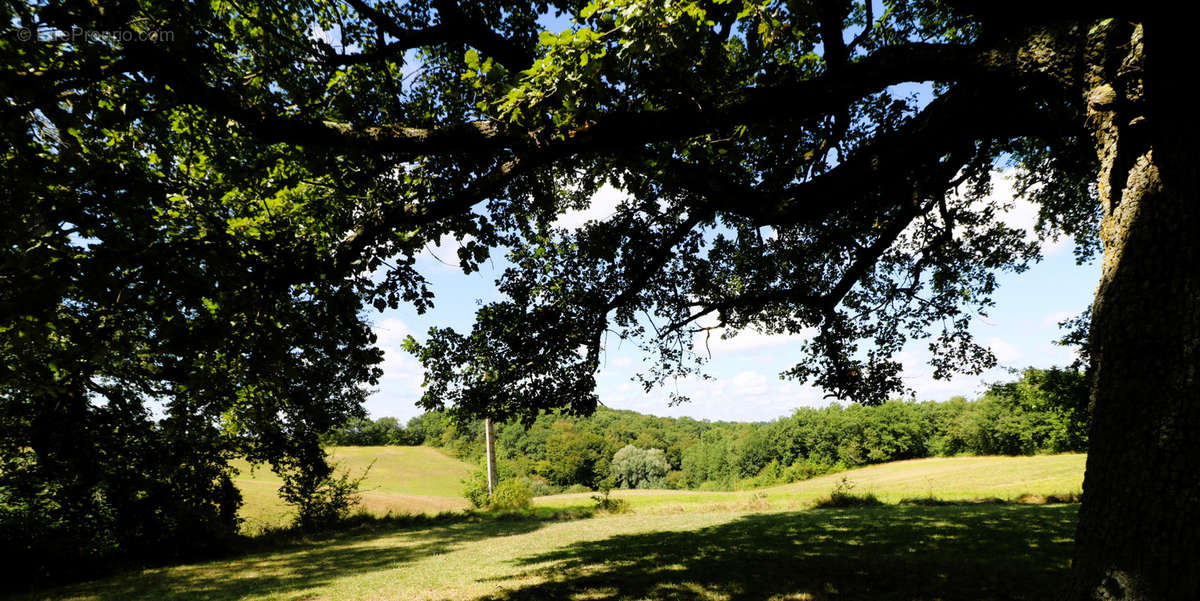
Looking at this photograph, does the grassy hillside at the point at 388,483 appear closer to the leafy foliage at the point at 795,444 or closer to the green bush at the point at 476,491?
the green bush at the point at 476,491

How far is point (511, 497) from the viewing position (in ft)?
83.5

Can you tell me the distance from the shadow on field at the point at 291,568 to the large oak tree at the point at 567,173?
5.02 m

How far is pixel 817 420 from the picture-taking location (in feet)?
216

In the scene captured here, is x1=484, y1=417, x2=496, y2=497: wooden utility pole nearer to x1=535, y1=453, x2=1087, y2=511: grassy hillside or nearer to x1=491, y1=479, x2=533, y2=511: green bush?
x1=491, y1=479, x2=533, y2=511: green bush

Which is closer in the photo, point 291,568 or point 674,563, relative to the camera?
point 674,563

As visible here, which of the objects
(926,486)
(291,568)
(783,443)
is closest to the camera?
(291,568)

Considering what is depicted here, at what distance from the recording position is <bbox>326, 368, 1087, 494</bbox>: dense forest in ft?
161

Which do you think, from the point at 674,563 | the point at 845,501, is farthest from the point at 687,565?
the point at 845,501

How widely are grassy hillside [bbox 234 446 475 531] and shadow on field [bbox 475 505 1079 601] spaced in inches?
594

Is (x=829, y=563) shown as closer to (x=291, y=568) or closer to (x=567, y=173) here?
(x=567, y=173)

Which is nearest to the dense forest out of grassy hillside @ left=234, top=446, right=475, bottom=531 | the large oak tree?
grassy hillside @ left=234, top=446, right=475, bottom=531

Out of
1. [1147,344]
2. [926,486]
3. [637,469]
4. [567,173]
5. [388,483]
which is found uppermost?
[567,173]

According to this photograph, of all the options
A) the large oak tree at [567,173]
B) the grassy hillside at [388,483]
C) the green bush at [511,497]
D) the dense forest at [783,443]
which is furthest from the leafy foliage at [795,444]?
the large oak tree at [567,173]

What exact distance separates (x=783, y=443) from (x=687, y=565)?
66556 mm
